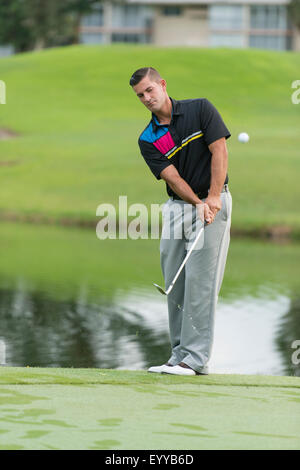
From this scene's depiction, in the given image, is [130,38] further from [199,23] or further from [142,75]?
[142,75]

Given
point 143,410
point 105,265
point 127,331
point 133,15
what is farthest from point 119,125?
point 133,15

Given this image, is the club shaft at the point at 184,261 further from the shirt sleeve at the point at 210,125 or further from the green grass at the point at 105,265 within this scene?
the green grass at the point at 105,265

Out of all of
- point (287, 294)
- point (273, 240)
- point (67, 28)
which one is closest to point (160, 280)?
point (287, 294)

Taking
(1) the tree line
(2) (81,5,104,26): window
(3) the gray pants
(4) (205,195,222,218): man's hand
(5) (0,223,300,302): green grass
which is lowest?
(5) (0,223,300,302): green grass

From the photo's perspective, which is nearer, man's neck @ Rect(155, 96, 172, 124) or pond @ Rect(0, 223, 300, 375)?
man's neck @ Rect(155, 96, 172, 124)

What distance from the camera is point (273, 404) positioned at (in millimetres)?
5574

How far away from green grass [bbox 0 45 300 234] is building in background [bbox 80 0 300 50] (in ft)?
110

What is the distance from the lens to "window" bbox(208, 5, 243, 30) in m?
97.0

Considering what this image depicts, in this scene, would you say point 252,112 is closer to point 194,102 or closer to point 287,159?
point 287,159

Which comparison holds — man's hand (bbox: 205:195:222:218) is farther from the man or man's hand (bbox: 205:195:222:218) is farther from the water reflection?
the water reflection

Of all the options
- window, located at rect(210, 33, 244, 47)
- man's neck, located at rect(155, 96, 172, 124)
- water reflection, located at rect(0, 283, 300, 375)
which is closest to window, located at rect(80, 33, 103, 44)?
window, located at rect(210, 33, 244, 47)

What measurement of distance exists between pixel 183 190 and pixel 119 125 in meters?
40.9

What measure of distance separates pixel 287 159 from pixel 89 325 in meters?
23.5

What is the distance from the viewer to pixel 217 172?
6.46 meters
